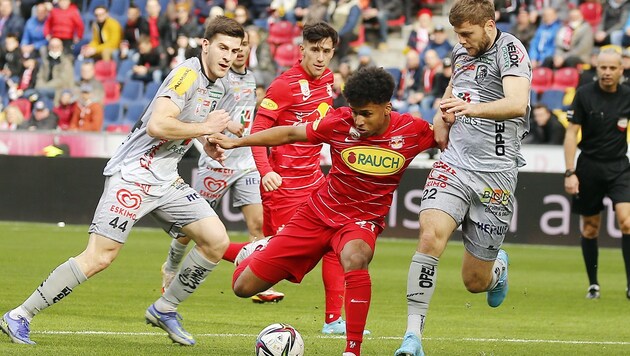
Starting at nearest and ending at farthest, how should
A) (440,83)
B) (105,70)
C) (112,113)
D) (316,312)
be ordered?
(316,312) < (440,83) < (112,113) < (105,70)

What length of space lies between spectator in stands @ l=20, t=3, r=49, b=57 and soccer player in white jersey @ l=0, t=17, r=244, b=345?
1986 cm

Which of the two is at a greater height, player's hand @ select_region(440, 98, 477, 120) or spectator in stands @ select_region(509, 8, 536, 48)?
player's hand @ select_region(440, 98, 477, 120)

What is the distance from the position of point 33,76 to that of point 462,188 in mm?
19672

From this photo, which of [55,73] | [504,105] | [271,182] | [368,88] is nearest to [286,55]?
[55,73]

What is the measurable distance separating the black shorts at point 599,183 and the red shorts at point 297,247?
17.3 ft

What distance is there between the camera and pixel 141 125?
874 cm

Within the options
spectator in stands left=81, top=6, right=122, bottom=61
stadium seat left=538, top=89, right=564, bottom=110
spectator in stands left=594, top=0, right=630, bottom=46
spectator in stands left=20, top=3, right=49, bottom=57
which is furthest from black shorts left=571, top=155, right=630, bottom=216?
spectator in stands left=20, top=3, right=49, bottom=57

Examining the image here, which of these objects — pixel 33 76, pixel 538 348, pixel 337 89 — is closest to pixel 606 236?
pixel 337 89

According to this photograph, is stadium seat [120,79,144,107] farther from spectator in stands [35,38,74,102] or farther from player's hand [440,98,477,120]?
player's hand [440,98,477,120]

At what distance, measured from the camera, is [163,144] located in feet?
28.5

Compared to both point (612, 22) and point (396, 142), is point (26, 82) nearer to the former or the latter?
point (612, 22)

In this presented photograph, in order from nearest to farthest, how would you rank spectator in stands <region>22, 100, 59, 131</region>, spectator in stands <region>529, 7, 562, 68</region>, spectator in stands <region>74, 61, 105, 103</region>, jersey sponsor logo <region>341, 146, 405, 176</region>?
jersey sponsor logo <region>341, 146, 405, 176</region>, spectator in stands <region>529, 7, 562, 68</region>, spectator in stands <region>22, 100, 59, 131</region>, spectator in stands <region>74, 61, 105, 103</region>

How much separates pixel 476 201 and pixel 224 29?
7.01ft

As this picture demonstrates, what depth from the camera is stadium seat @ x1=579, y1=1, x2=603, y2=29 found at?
925 inches
